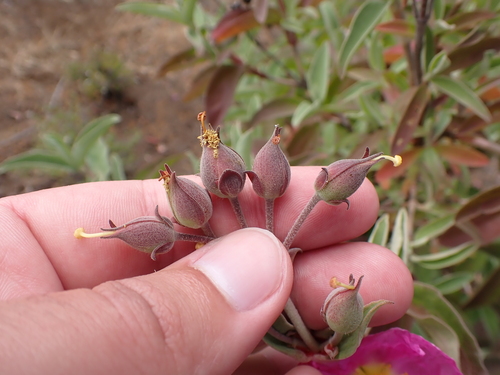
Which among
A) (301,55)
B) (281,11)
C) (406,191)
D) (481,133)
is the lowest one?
(406,191)

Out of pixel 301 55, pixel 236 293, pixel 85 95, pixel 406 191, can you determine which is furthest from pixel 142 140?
pixel 236 293

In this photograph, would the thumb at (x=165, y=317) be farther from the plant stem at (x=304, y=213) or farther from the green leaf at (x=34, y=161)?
the green leaf at (x=34, y=161)

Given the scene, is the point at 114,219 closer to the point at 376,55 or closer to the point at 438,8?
the point at 376,55

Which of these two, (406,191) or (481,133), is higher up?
(481,133)

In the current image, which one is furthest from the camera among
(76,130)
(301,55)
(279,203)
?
(76,130)

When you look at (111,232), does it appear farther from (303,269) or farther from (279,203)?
(303,269)
